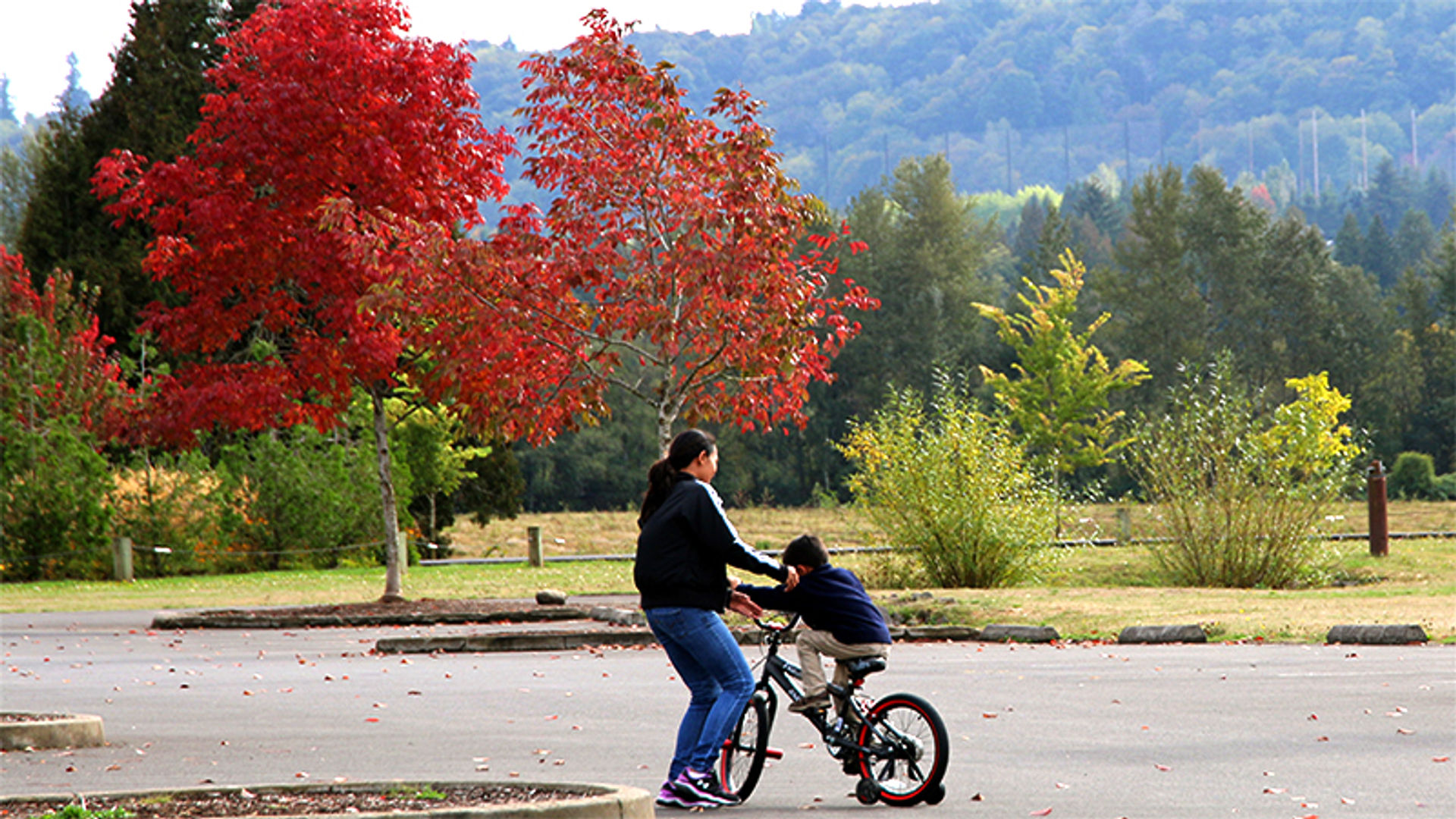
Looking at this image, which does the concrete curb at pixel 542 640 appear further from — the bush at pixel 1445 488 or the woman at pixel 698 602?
the bush at pixel 1445 488

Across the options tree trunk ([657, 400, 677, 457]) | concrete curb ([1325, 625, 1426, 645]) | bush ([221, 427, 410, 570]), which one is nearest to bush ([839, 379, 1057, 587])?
tree trunk ([657, 400, 677, 457])

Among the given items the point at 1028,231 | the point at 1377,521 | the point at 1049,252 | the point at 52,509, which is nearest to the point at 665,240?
the point at 1377,521

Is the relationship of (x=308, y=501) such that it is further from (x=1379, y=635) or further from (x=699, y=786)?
(x=699, y=786)

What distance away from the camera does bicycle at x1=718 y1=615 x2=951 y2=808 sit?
7.63 m

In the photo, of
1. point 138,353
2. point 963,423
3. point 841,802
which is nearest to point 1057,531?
point 963,423

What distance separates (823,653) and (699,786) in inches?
37.1

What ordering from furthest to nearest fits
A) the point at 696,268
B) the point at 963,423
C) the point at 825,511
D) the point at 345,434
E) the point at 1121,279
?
the point at 1121,279
the point at 825,511
the point at 345,434
the point at 963,423
the point at 696,268

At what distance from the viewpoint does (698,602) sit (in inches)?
292

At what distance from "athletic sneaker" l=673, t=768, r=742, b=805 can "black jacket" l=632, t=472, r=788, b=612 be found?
30.1 inches

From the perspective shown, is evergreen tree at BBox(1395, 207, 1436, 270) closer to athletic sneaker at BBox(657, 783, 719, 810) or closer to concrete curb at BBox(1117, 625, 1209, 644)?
concrete curb at BBox(1117, 625, 1209, 644)

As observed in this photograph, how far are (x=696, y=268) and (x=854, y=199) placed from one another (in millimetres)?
64884

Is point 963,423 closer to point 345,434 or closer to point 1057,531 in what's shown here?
point 1057,531

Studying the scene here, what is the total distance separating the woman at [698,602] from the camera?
7.40m

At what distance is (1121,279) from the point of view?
254ft
